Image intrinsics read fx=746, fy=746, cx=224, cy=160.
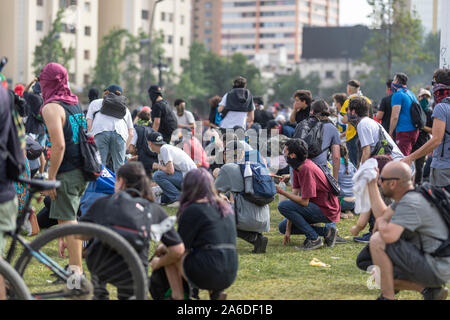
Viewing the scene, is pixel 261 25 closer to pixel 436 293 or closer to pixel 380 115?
pixel 380 115

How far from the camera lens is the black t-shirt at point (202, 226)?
5.45m

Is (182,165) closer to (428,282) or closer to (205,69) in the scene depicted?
(428,282)

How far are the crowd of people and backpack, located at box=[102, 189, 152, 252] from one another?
0.11 m

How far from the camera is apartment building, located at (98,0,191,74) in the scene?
328 feet

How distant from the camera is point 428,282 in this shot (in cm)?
557

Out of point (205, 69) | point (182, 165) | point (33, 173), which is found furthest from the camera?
point (205, 69)

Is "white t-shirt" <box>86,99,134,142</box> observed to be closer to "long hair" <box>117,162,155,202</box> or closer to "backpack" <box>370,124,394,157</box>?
"backpack" <box>370,124,394,157</box>

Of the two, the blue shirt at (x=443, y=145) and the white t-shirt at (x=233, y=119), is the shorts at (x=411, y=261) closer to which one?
the blue shirt at (x=443, y=145)

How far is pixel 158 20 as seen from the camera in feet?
355

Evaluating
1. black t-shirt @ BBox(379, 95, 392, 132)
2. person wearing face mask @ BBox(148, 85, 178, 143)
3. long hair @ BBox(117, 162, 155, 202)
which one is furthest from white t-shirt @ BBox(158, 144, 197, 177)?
long hair @ BBox(117, 162, 155, 202)

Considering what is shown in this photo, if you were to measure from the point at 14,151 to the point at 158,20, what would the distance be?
347 ft

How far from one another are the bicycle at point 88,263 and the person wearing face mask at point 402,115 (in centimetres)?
701
